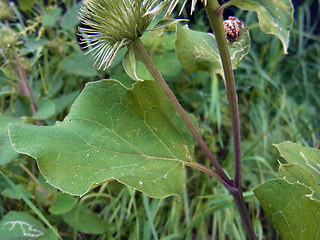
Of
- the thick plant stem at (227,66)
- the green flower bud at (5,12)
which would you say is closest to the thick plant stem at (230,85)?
the thick plant stem at (227,66)

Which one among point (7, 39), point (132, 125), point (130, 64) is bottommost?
Answer: point (132, 125)

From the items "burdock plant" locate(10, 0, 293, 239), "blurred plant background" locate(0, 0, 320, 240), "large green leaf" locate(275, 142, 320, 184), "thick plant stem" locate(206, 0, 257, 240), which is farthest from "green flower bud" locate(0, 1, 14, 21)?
"large green leaf" locate(275, 142, 320, 184)

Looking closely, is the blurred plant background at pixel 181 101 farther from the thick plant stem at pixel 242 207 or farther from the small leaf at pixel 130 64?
the thick plant stem at pixel 242 207

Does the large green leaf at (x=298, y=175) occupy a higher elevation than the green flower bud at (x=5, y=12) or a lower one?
lower

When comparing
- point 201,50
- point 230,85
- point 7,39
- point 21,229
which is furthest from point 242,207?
point 7,39

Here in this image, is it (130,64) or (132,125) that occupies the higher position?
(130,64)

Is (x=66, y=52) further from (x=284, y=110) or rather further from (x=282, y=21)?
(x=282, y=21)

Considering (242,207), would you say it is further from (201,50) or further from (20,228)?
(20,228)
